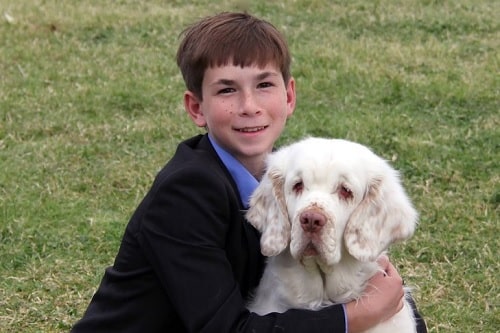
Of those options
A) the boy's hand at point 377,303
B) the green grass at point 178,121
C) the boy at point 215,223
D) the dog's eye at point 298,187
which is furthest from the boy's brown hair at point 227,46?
the green grass at point 178,121

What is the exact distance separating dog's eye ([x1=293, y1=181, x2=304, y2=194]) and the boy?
0.84 ft

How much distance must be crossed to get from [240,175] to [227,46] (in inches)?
18.9

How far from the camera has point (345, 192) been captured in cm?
321

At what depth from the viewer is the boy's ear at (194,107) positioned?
3795mm

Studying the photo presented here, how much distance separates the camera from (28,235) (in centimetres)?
598

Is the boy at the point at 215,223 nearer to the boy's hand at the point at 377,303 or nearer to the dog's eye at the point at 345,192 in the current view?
the boy's hand at the point at 377,303

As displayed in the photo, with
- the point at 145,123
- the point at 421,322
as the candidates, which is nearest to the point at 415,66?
the point at 145,123

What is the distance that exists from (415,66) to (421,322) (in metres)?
5.72

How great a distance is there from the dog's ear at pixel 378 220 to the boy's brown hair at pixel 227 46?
0.68m

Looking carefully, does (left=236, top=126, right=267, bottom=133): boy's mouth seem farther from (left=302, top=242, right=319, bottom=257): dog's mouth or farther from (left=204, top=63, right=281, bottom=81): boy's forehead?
(left=302, top=242, right=319, bottom=257): dog's mouth

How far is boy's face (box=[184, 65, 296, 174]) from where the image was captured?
3590 millimetres

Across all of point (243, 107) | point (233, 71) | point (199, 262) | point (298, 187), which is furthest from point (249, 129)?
point (199, 262)

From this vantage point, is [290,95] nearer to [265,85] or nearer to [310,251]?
[265,85]

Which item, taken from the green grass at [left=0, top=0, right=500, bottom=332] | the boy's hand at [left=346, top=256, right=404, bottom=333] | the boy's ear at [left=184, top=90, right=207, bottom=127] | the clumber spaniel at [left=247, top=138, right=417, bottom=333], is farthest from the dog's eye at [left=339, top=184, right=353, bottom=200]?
the green grass at [left=0, top=0, right=500, bottom=332]
